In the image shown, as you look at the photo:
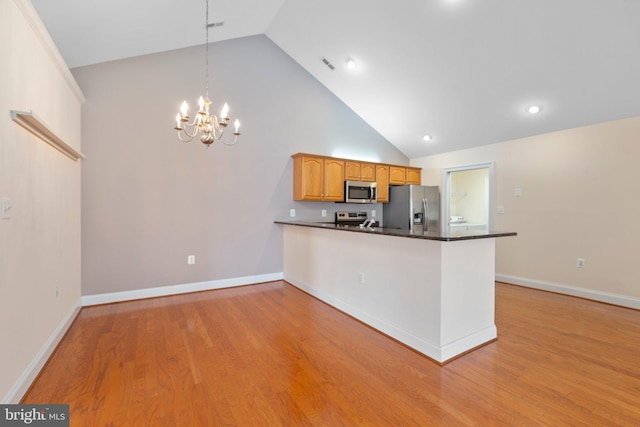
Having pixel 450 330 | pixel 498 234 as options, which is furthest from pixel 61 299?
pixel 498 234

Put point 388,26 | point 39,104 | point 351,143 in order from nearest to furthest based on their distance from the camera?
1. point 39,104
2. point 388,26
3. point 351,143

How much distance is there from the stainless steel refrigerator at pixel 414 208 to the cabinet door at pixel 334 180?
4.24 ft

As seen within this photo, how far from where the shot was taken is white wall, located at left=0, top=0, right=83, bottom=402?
169 centimetres

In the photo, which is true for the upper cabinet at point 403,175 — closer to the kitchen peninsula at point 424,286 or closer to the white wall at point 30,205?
the kitchen peninsula at point 424,286

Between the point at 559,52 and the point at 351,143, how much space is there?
3.15 metres

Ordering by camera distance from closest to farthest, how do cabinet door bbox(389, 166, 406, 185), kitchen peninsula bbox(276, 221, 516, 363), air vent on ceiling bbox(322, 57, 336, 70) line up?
1. kitchen peninsula bbox(276, 221, 516, 363)
2. air vent on ceiling bbox(322, 57, 336, 70)
3. cabinet door bbox(389, 166, 406, 185)

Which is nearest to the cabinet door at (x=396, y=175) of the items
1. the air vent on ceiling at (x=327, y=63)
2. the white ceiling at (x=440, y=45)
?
the white ceiling at (x=440, y=45)

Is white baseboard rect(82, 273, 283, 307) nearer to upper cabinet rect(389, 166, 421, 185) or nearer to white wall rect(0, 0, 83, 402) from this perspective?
white wall rect(0, 0, 83, 402)

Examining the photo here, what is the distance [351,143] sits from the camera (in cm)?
554

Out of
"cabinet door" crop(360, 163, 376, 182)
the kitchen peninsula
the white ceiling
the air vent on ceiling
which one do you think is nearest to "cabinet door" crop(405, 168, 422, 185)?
"cabinet door" crop(360, 163, 376, 182)

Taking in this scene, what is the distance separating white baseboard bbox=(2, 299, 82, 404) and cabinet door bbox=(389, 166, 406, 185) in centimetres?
510

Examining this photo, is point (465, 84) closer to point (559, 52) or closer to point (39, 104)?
point (559, 52)

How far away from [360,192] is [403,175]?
119cm

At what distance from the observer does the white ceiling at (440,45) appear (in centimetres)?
278
